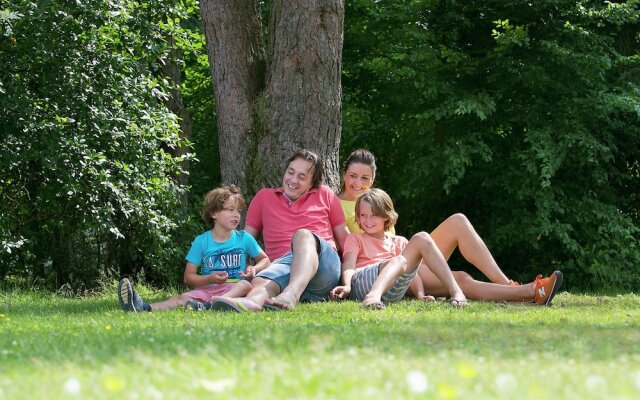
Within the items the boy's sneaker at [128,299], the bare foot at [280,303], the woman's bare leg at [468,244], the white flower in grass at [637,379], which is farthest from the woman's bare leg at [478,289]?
the white flower in grass at [637,379]

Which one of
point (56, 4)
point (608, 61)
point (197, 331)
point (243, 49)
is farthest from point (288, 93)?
point (608, 61)

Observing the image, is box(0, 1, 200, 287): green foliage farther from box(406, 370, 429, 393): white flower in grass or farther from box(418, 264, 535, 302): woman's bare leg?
box(406, 370, 429, 393): white flower in grass

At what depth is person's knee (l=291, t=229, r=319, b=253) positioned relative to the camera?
7.34m

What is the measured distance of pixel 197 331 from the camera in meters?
5.30

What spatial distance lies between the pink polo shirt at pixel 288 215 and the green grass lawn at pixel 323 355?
1.41 m

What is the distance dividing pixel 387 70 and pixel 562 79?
7.64 ft

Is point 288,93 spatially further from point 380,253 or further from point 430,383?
point 430,383

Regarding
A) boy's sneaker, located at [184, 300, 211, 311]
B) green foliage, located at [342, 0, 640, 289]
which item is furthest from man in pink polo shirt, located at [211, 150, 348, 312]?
green foliage, located at [342, 0, 640, 289]

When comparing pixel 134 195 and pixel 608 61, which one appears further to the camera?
pixel 608 61

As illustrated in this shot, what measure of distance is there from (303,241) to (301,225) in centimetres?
91

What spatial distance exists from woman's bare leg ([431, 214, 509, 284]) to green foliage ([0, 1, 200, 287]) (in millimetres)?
3580

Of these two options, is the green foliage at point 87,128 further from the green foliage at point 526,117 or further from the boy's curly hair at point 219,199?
the green foliage at point 526,117

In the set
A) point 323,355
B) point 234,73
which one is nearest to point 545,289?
point 234,73

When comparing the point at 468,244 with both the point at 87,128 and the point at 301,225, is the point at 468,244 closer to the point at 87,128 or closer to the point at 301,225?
the point at 301,225
